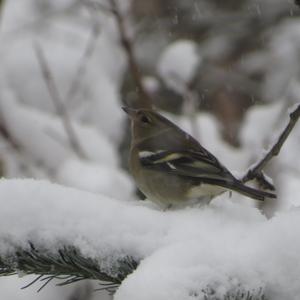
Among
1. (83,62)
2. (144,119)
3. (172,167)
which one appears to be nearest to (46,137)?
(83,62)

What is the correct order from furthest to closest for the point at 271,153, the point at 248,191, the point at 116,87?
the point at 116,87 < the point at 248,191 < the point at 271,153

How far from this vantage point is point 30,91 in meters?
6.21

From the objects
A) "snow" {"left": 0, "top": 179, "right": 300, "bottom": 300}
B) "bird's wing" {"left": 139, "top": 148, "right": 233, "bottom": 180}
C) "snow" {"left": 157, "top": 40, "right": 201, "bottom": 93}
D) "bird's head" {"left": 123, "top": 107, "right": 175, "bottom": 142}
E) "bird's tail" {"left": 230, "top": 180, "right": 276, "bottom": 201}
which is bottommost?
"snow" {"left": 0, "top": 179, "right": 300, "bottom": 300}

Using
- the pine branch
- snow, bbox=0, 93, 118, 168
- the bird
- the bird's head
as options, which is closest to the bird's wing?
the bird

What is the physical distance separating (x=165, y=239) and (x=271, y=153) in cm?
63

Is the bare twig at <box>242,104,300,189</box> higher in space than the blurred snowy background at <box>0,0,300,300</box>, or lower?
lower

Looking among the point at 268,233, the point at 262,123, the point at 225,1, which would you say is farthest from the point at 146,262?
the point at 225,1

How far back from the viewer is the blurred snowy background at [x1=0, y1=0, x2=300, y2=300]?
4.70m

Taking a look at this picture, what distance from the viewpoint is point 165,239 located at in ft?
6.28

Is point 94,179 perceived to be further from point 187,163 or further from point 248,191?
point 248,191

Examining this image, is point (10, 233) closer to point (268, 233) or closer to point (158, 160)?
point (268, 233)

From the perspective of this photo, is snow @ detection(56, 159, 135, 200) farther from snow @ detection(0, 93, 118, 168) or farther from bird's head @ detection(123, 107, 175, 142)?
bird's head @ detection(123, 107, 175, 142)

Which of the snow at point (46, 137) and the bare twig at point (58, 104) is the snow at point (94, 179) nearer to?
the bare twig at point (58, 104)

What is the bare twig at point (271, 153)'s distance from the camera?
2.29 meters
